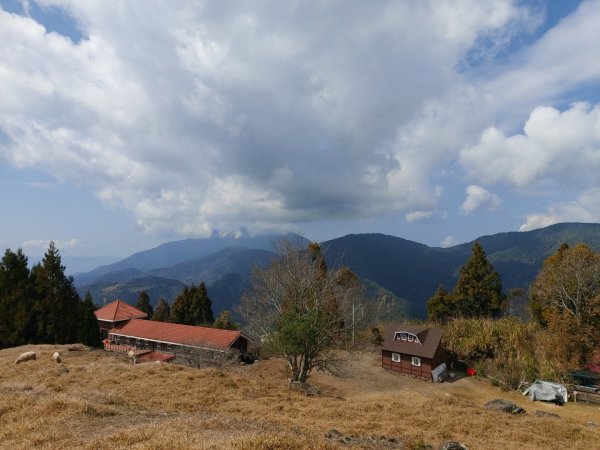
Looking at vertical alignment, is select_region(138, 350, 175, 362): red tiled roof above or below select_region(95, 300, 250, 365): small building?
below

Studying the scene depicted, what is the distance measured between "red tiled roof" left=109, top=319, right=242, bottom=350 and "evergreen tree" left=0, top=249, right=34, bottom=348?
1384cm

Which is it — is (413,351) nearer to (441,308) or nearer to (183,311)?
(441,308)

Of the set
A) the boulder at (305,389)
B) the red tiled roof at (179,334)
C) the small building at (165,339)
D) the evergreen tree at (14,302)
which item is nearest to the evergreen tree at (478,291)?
the small building at (165,339)

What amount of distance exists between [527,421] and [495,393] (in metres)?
17.0

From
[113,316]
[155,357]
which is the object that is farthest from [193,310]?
[155,357]

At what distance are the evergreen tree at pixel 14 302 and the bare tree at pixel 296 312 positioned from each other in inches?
1005

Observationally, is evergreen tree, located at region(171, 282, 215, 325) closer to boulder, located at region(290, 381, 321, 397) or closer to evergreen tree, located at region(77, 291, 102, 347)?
evergreen tree, located at region(77, 291, 102, 347)

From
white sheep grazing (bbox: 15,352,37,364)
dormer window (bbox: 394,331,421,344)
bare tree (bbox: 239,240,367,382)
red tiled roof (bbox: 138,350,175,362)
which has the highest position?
bare tree (bbox: 239,240,367,382)

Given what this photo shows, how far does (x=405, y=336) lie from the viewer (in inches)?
1567

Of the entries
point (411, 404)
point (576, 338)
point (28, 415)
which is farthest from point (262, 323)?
point (576, 338)

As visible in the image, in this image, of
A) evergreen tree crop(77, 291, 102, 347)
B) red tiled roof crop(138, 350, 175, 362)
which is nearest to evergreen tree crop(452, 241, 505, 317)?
red tiled roof crop(138, 350, 175, 362)

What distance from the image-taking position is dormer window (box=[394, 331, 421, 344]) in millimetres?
38944

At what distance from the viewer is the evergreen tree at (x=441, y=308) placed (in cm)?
5366

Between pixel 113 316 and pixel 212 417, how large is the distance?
A: 174 ft
